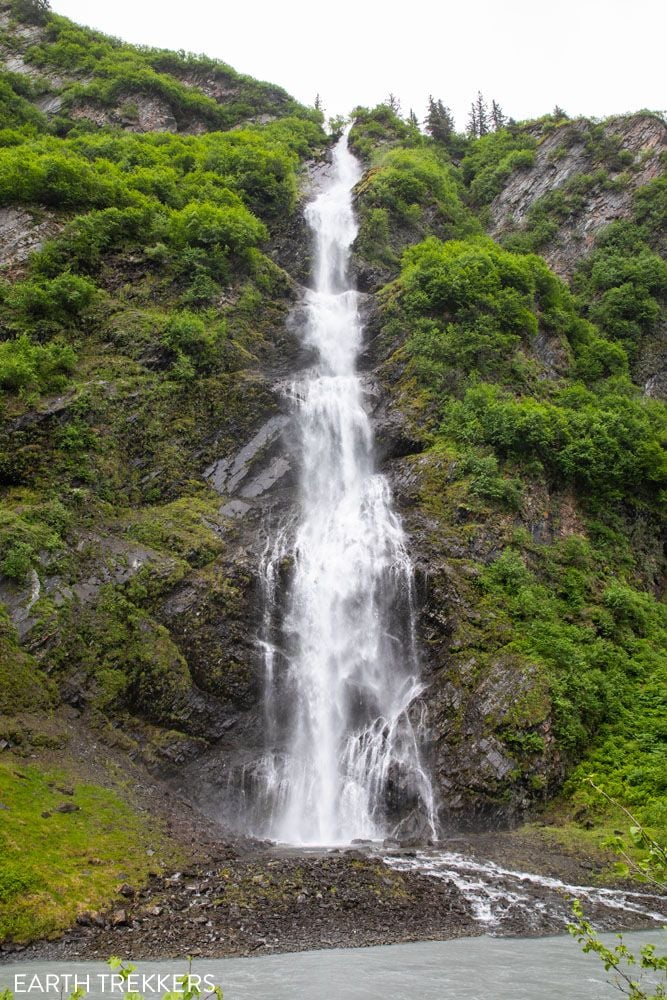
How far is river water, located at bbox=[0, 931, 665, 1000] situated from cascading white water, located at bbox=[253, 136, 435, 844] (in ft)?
17.6

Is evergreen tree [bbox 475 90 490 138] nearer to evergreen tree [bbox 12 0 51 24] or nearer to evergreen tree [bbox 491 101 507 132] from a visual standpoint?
evergreen tree [bbox 491 101 507 132]

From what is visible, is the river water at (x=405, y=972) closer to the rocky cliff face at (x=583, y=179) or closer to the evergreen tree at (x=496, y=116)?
the rocky cliff face at (x=583, y=179)

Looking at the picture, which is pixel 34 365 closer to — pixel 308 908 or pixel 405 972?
pixel 308 908

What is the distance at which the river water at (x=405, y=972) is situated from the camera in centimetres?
746

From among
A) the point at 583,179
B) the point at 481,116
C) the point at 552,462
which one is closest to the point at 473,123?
the point at 481,116

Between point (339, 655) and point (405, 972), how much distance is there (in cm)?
962

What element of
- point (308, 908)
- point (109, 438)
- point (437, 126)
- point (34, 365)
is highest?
point (437, 126)

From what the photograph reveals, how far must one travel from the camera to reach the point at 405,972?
8.13m

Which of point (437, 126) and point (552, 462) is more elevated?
point (437, 126)

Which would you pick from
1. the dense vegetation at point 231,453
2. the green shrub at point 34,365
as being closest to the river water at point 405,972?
the dense vegetation at point 231,453

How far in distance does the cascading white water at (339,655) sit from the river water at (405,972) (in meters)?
5.37

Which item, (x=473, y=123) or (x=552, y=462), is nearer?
(x=552, y=462)

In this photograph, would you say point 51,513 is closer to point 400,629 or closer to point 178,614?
point 178,614

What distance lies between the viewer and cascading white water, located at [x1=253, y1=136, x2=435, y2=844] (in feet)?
48.8
